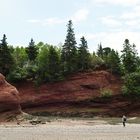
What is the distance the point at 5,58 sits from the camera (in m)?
104

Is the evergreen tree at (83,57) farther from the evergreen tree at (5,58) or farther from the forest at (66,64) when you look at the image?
the evergreen tree at (5,58)

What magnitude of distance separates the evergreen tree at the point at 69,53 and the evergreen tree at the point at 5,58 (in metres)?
12.5

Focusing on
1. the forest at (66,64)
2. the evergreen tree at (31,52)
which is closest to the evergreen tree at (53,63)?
the forest at (66,64)

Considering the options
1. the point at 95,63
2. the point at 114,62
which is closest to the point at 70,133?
the point at 114,62

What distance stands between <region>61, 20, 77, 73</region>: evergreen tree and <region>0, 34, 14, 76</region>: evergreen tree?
493 inches

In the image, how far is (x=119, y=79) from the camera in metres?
106

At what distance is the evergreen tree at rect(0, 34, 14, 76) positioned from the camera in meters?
104

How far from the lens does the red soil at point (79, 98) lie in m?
100

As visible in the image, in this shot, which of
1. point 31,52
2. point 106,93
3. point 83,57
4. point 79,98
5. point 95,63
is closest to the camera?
point 106,93

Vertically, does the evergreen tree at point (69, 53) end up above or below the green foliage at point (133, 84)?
above

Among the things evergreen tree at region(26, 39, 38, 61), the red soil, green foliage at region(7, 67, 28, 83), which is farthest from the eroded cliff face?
evergreen tree at region(26, 39, 38, 61)

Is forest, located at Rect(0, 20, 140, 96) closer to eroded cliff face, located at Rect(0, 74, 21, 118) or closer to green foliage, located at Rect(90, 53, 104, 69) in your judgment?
green foliage, located at Rect(90, 53, 104, 69)

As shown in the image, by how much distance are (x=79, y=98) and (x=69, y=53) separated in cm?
1163

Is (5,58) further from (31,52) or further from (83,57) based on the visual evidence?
(83,57)
